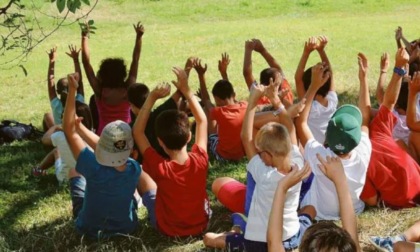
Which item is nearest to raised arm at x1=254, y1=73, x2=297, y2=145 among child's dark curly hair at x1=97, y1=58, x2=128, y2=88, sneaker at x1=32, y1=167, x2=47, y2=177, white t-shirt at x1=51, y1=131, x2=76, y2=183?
white t-shirt at x1=51, y1=131, x2=76, y2=183

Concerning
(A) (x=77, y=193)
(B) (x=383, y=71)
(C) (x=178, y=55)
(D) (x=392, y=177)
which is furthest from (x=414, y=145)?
(C) (x=178, y=55)

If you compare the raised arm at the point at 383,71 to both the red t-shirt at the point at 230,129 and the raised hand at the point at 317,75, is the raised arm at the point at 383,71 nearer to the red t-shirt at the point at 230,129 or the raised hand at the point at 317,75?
the raised hand at the point at 317,75

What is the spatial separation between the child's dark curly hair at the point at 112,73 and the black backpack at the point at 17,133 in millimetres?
1701

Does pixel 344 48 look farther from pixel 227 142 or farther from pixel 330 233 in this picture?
pixel 330 233

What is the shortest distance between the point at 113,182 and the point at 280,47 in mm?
10749

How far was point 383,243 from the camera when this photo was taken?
15.6 feet

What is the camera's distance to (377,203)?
560 centimetres

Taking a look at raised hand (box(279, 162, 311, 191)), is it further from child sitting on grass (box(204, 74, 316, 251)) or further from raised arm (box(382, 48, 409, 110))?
raised arm (box(382, 48, 409, 110))

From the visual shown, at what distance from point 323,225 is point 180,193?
78.3 inches

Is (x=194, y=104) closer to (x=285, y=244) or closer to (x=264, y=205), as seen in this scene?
(x=264, y=205)

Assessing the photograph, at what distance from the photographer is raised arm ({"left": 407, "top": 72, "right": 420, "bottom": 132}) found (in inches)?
211

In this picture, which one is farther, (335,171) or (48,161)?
(48,161)

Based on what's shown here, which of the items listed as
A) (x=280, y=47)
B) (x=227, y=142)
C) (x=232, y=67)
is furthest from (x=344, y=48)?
(x=227, y=142)

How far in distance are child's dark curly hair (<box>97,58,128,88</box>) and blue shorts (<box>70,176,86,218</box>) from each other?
2.12m
